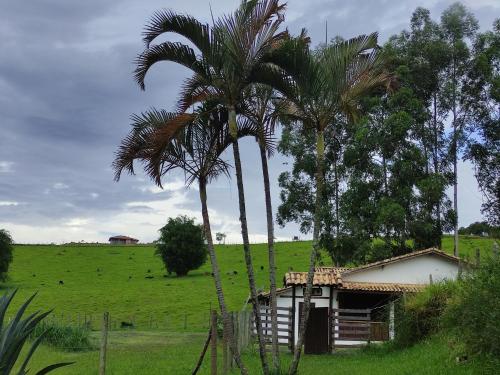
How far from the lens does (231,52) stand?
1037 centimetres

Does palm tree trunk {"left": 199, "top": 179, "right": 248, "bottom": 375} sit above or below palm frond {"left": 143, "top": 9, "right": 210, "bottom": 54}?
below

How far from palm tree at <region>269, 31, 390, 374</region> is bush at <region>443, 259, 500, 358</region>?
2.82m

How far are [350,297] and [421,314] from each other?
9.81 m

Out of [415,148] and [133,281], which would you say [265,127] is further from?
[133,281]

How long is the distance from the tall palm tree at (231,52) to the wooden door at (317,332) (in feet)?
44.6

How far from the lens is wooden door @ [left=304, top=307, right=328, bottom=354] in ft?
77.5

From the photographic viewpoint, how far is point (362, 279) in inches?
1048

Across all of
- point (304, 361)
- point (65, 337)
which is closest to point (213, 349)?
point (304, 361)

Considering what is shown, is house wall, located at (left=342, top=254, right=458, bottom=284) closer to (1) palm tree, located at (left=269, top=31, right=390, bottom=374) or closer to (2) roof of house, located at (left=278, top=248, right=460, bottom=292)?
(2) roof of house, located at (left=278, top=248, right=460, bottom=292)

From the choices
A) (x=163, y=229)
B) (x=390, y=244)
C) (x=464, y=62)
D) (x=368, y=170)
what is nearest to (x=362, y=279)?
(x=390, y=244)

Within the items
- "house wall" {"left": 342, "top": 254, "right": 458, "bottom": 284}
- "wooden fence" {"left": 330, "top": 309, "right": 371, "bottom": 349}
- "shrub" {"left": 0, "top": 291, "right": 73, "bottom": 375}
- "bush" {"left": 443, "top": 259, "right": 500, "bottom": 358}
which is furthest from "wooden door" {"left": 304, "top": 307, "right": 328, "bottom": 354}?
"shrub" {"left": 0, "top": 291, "right": 73, "bottom": 375}

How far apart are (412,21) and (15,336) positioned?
3398cm

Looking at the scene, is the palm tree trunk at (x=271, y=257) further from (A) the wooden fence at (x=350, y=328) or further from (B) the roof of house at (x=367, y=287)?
(B) the roof of house at (x=367, y=287)

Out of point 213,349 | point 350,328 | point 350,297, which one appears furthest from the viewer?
point 350,297
